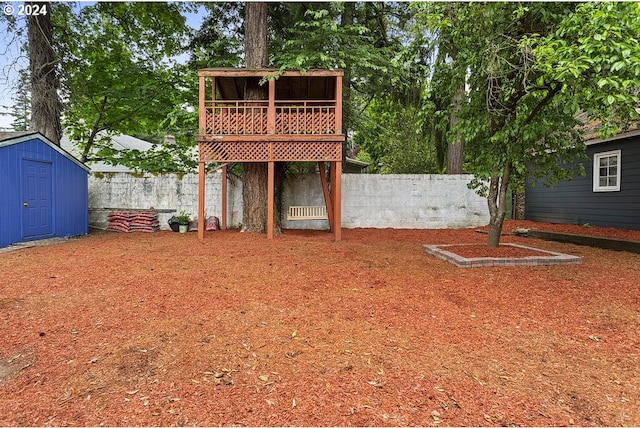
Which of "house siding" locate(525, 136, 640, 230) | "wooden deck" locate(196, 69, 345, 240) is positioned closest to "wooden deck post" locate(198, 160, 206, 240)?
"wooden deck" locate(196, 69, 345, 240)

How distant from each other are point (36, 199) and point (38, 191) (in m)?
0.19

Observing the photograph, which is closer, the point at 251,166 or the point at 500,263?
the point at 500,263

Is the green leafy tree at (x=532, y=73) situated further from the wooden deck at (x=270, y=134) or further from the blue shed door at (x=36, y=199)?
the blue shed door at (x=36, y=199)

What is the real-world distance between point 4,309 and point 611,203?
1210 centimetres

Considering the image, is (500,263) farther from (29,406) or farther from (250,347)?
(29,406)

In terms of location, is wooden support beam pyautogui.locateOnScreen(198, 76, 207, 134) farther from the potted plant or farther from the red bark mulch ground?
the red bark mulch ground

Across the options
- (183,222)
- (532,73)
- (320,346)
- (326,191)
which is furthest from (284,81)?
(320,346)

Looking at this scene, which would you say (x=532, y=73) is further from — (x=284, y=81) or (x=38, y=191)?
(x=38, y=191)

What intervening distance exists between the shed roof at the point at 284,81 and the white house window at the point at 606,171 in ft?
24.3

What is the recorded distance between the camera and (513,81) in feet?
16.7

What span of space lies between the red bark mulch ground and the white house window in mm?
5609

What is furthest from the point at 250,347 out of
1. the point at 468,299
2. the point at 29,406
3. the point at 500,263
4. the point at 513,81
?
the point at 513,81

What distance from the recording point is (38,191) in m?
7.85

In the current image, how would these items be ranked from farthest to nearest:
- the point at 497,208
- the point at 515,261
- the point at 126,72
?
1. the point at 126,72
2. the point at 497,208
3. the point at 515,261
